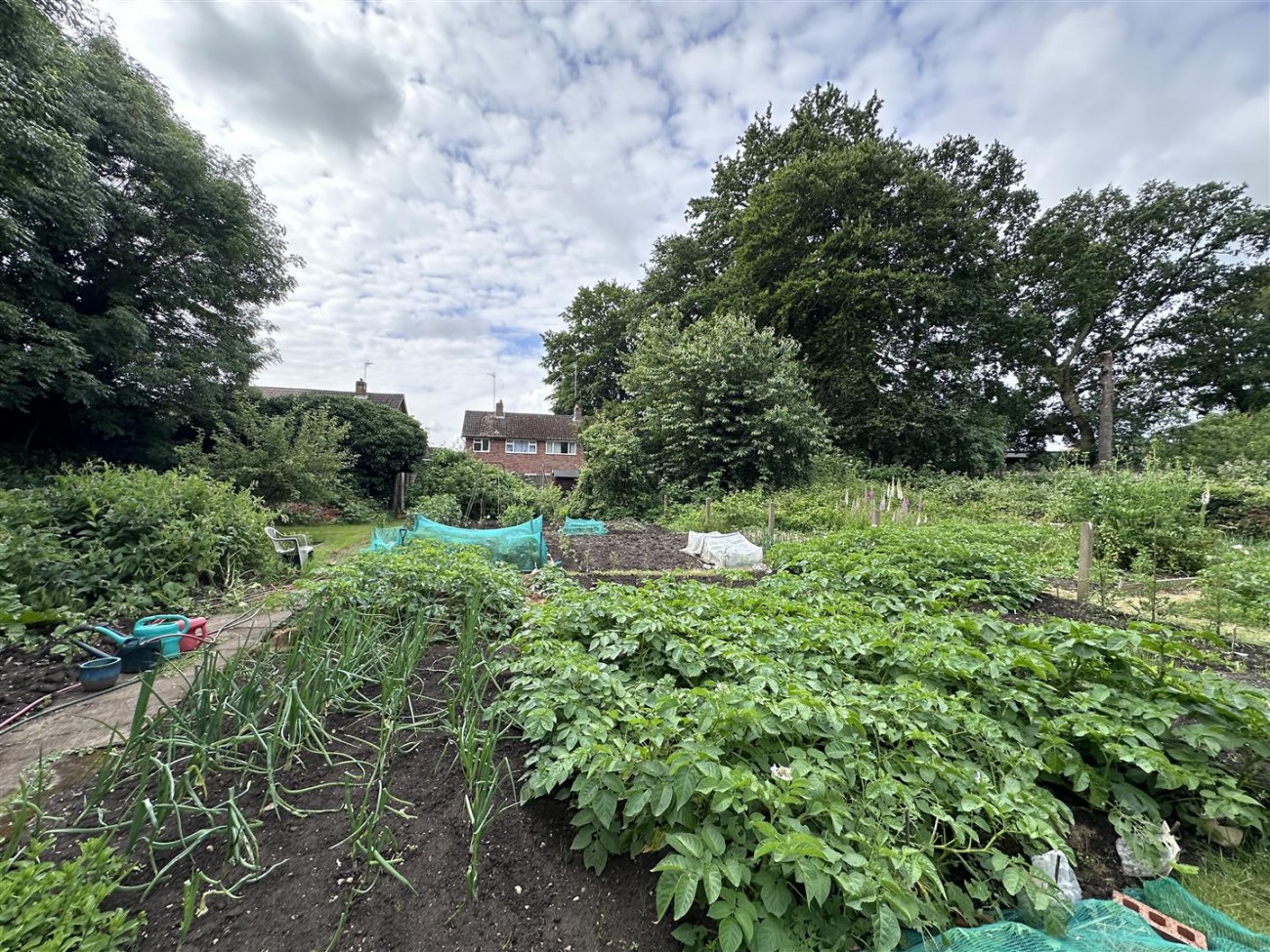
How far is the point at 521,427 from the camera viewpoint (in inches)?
1166

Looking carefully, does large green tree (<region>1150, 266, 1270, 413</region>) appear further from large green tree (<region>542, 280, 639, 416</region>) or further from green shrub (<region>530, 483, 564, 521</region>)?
green shrub (<region>530, 483, 564, 521</region>)

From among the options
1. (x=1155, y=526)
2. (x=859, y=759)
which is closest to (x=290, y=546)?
(x=859, y=759)

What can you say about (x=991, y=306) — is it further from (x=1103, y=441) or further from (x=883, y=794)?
(x=883, y=794)

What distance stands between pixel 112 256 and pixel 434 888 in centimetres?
1517

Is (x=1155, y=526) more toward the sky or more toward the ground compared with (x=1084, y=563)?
more toward the sky

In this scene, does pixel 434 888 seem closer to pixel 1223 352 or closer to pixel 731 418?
pixel 731 418

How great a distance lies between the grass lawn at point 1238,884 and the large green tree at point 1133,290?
22.5 metres

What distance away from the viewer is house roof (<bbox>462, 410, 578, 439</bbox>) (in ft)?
95.5

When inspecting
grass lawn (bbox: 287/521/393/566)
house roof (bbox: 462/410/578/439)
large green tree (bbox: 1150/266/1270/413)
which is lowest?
grass lawn (bbox: 287/521/393/566)

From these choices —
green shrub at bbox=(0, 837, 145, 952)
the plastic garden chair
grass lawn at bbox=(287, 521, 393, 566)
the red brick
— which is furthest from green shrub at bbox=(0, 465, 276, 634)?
the red brick

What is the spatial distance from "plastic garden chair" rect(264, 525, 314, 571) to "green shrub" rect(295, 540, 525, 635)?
10.5 feet

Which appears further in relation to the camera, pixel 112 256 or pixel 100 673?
pixel 112 256

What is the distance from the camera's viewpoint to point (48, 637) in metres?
3.31

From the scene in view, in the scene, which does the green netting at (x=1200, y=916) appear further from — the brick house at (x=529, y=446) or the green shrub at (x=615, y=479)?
the brick house at (x=529, y=446)
